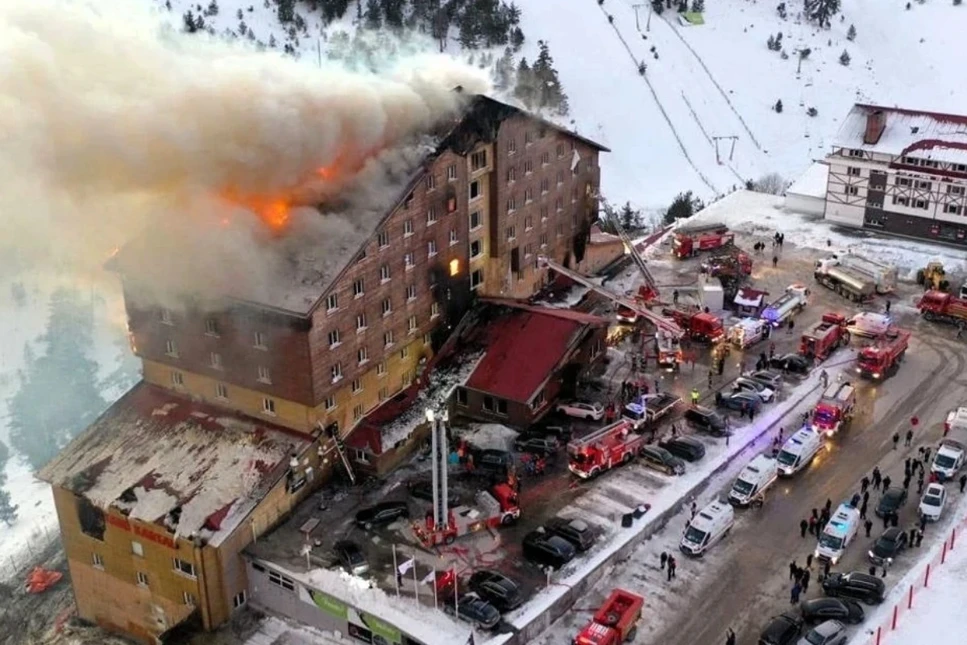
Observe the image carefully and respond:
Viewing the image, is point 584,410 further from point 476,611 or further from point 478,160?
point 476,611

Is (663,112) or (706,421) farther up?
(663,112)

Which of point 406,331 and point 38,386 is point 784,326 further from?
point 38,386

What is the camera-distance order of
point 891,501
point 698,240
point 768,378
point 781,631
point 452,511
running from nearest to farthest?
point 781,631
point 452,511
point 891,501
point 768,378
point 698,240

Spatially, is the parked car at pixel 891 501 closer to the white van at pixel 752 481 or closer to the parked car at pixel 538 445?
the white van at pixel 752 481

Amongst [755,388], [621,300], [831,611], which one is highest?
[621,300]

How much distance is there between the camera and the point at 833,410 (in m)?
48.7

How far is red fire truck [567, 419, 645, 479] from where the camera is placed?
45.1m

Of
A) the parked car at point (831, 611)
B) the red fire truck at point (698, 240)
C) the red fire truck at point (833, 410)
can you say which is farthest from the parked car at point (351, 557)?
the red fire truck at point (698, 240)

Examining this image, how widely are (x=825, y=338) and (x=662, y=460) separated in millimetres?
14976

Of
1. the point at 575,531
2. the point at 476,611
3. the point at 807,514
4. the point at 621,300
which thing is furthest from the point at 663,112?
the point at 476,611

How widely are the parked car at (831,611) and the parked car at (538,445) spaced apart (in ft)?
43.8

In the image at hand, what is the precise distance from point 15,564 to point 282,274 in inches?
1190

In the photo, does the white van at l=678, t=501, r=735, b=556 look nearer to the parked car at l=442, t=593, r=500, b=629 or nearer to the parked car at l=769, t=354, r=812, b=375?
the parked car at l=442, t=593, r=500, b=629

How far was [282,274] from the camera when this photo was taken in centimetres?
4378
